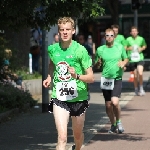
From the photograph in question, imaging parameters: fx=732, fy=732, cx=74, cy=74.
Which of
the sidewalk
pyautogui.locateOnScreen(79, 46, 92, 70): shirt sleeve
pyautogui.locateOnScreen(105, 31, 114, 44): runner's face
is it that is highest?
pyautogui.locateOnScreen(105, 31, 114, 44): runner's face

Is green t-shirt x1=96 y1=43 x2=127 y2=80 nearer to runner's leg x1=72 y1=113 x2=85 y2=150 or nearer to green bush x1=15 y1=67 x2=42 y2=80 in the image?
runner's leg x1=72 y1=113 x2=85 y2=150

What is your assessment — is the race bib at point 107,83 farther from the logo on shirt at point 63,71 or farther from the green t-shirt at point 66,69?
the logo on shirt at point 63,71

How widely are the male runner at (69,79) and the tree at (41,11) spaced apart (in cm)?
235

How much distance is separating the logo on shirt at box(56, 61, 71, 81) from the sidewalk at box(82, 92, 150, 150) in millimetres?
2507

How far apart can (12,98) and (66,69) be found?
761 centimetres

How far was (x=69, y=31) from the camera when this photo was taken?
8.72 meters

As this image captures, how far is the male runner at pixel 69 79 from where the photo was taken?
8734mm

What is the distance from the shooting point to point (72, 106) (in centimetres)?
899

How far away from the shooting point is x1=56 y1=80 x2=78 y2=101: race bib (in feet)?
29.0

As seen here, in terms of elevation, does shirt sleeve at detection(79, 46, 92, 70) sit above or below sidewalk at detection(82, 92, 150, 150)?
above

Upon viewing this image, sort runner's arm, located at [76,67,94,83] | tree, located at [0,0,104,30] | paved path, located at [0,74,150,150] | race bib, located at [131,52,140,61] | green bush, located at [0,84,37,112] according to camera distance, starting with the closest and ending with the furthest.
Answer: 1. runner's arm, located at [76,67,94,83]
2. tree, located at [0,0,104,30]
3. paved path, located at [0,74,150,150]
4. green bush, located at [0,84,37,112]
5. race bib, located at [131,52,140,61]

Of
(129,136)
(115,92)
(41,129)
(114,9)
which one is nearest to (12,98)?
(41,129)

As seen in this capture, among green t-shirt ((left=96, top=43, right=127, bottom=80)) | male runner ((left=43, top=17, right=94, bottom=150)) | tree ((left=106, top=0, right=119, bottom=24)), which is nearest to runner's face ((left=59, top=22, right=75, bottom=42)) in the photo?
male runner ((left=43, top=17, right=94, bottom=150))

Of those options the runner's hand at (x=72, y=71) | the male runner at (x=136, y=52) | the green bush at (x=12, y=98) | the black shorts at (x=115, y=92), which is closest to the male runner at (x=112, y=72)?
the black shorts at (x=115, y=92)
